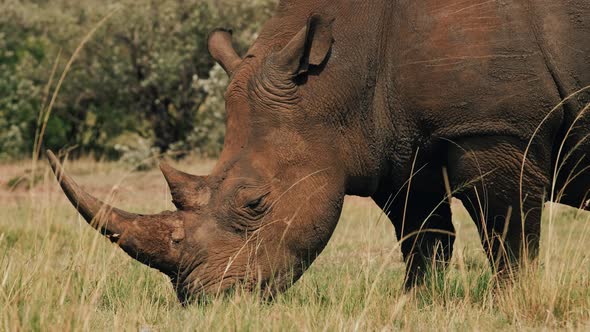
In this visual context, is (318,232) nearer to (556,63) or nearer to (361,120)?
(361,120)

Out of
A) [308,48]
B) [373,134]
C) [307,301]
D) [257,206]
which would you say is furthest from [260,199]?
[308,48]

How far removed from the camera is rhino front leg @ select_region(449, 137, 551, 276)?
5301 mm

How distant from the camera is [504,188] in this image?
538cm

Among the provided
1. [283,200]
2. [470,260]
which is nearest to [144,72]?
[470,260]

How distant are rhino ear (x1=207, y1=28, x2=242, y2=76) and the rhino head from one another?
0.46 metres

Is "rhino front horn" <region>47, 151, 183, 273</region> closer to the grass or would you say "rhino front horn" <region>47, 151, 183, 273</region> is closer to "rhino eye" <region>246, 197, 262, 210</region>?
the grass

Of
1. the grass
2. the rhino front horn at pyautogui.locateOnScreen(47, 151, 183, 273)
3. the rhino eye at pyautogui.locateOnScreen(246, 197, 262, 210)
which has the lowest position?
the grass

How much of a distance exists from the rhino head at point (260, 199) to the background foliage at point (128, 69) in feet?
44.7

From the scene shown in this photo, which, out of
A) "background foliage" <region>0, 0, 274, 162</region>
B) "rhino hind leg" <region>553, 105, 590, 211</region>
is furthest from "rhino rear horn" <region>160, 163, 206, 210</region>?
"background foliage" <region>0, 0, 274, 162</region>

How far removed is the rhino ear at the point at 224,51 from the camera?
6.13 metres

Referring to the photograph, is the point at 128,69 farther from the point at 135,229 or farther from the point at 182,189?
the point at 135,229

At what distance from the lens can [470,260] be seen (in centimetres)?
723

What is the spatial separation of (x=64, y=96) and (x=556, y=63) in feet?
56.5

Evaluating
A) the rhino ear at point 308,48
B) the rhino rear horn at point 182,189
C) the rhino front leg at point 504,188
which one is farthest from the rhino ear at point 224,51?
the rhino front leg at point 504,188
